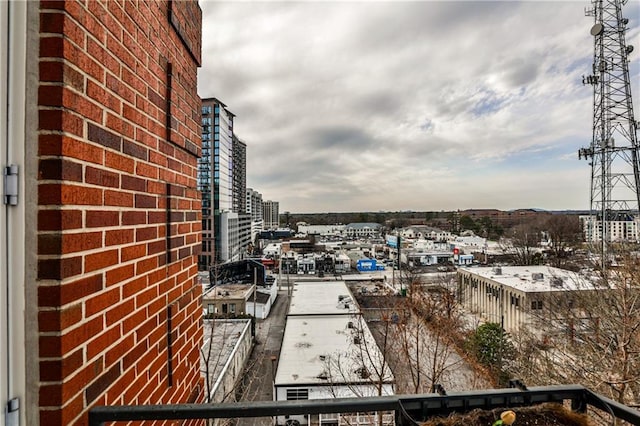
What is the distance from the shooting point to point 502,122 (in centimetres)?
1334

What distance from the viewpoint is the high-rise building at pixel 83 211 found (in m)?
0.74

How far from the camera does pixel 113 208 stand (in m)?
0.98

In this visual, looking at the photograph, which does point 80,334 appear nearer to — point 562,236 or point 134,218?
point 134,218

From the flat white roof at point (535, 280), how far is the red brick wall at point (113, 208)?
487 inches

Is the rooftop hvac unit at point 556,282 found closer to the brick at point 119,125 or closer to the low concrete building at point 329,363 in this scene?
the low concrete building at point 329,363

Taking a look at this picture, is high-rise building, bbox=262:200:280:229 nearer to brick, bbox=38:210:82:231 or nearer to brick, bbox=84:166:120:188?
brick, bbox=84:166:120:188

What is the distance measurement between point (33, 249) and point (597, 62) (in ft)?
47.3

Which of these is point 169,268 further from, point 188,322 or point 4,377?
point 4,377

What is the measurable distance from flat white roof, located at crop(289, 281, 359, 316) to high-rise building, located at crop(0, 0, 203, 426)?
38.5 feet

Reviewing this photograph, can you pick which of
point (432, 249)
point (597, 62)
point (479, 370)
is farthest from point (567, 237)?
point (479, 370)

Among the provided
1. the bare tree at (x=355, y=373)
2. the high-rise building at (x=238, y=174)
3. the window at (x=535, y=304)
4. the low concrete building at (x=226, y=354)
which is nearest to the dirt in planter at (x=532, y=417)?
the bare tree at (x=355, y=373)

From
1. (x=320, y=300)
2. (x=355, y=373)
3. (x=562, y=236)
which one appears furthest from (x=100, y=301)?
(x=562, y=236)

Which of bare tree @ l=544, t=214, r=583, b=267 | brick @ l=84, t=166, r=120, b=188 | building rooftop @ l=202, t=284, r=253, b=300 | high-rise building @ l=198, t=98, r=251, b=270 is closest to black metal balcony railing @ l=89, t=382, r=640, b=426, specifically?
brick @ l=84, t=166, r=120, b=188

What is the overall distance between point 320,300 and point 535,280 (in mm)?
9389
